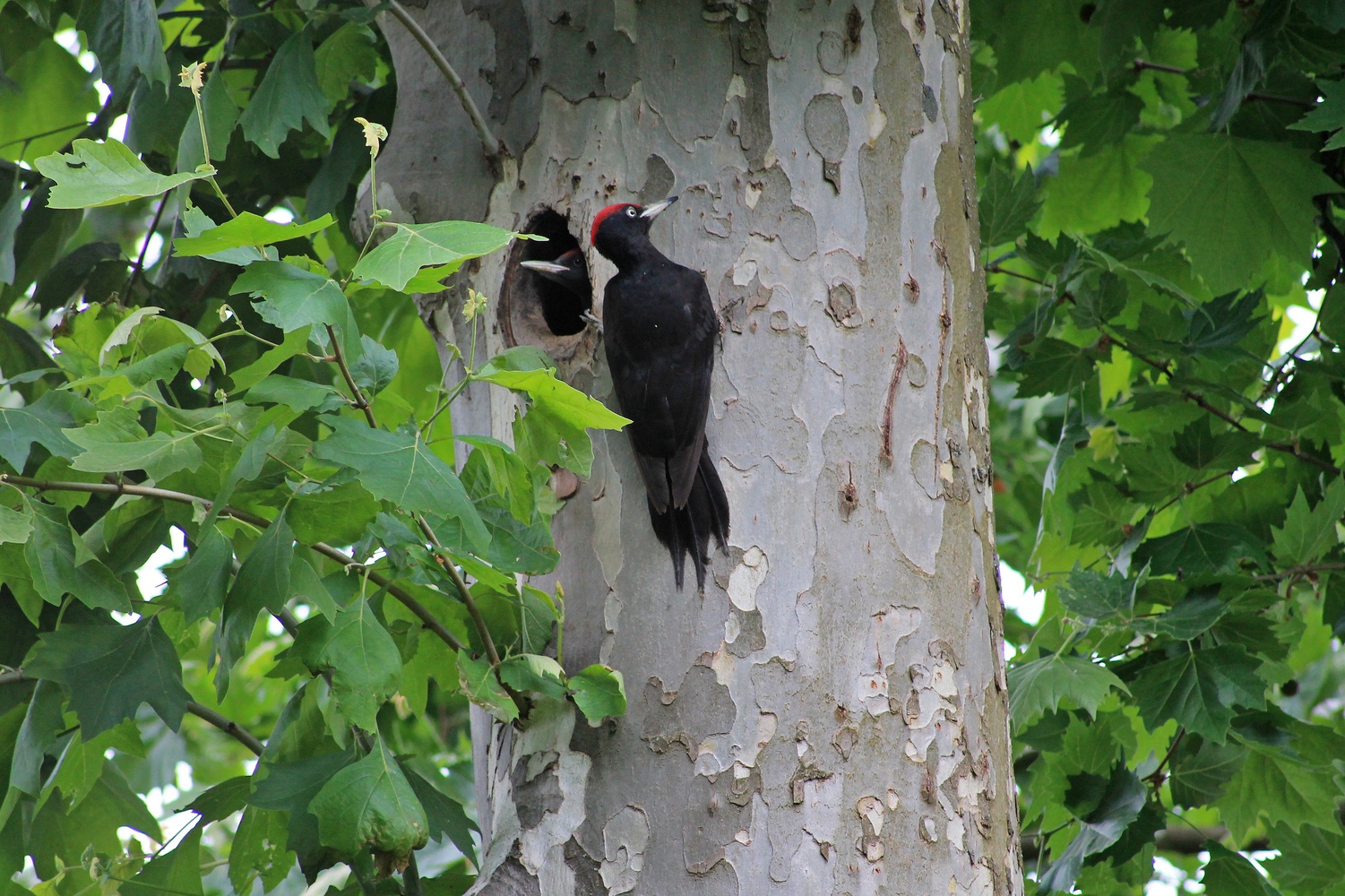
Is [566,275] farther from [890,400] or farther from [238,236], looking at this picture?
[238,236]

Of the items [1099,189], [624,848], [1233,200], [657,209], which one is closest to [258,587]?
[624,848]

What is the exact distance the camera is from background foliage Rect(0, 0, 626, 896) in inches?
54.6

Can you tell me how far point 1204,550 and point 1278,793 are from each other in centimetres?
58

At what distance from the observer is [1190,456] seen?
8.88 feet

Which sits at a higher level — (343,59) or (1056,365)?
(343,59)

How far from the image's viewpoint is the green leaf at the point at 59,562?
1629mm

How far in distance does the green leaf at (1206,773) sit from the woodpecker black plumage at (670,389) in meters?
1.51

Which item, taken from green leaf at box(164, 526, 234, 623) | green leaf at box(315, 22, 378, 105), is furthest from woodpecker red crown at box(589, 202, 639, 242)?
green leaf at box(315, 22, 378, 105)

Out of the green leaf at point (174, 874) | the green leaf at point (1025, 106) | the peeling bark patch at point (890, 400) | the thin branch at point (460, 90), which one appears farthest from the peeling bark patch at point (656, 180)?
the green leaf at point (1025, 106)

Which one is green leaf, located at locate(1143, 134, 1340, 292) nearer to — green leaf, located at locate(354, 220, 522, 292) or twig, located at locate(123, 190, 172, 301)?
green leaf, located at locate(354, 220, 522, 292)

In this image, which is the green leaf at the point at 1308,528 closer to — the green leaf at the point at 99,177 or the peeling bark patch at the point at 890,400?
the peeling bark patch at the point at 890,400

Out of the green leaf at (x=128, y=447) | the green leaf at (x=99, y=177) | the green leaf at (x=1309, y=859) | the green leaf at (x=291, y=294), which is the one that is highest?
the green leaf at (x=99, y=177)

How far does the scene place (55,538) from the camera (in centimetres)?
165

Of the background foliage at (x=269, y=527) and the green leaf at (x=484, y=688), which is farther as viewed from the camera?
the green leaf at (x=484, y=688)
